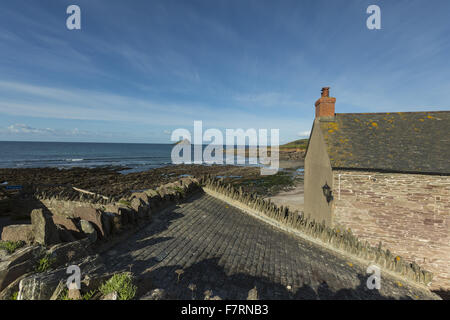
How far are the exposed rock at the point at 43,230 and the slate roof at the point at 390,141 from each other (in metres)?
11.6

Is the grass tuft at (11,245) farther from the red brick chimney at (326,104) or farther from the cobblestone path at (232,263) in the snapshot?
the red brick chimney at (326,104)

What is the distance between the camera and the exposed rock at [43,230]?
392cm

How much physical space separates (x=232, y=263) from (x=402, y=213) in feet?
32.3

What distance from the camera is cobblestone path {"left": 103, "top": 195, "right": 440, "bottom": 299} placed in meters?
4.34

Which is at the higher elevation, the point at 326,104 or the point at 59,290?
the point at 326,104

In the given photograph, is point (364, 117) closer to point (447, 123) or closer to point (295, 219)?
point (447, 123)

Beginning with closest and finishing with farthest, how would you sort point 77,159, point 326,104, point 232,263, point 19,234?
point 19,234 → point 232,263 → point 326,104 → point 77,159

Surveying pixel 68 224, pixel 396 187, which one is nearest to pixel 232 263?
pixel 68 224

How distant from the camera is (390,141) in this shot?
1160cm

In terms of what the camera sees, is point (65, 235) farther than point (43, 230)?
Yes

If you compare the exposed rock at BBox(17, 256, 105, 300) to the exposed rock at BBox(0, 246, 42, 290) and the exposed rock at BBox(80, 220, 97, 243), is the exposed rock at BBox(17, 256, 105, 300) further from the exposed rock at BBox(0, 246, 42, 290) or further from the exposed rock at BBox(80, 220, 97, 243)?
the exposed rock at BBox(80, 220, 97, 243)

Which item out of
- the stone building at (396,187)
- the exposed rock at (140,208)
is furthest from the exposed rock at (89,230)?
the stone building at (396,187)

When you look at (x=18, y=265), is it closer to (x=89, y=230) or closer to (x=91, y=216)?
(x=89, y=230)
